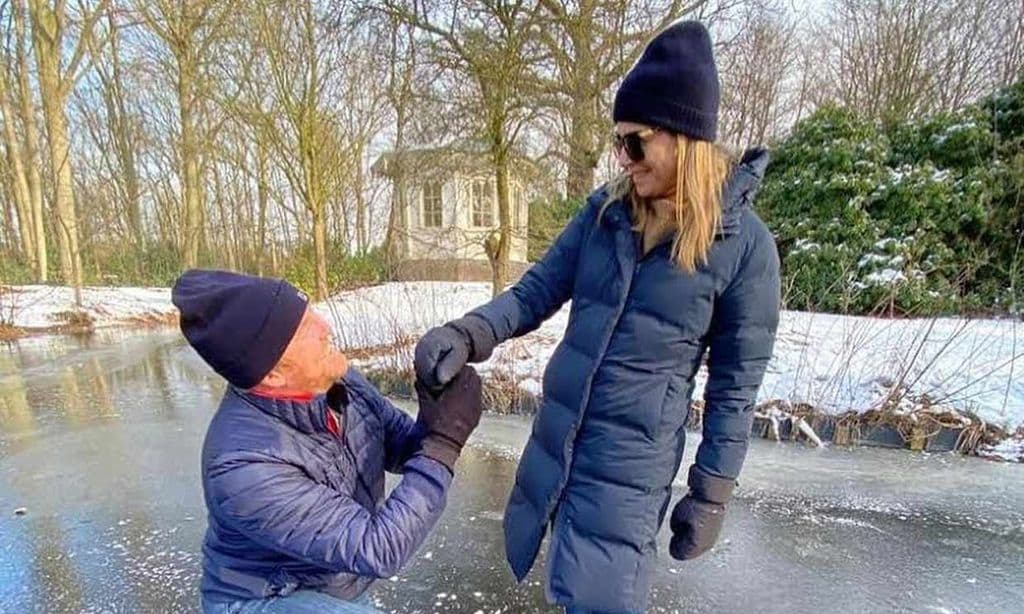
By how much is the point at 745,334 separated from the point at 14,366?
7.94m

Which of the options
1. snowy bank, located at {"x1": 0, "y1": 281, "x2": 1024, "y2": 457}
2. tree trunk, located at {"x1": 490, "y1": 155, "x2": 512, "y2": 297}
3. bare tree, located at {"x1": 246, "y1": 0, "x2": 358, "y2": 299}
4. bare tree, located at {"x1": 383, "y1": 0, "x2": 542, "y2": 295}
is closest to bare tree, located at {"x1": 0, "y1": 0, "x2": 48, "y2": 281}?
bare tree, located at {"x1": 246, "y1": 0, "x2": 358, "y2": 299}

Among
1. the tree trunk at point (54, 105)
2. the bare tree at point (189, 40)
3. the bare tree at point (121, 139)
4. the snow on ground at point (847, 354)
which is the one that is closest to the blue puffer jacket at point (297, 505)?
the snow on ground at point (847, 354)

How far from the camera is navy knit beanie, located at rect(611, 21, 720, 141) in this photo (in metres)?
1.19

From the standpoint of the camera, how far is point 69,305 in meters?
9.95

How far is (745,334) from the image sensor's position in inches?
47.5

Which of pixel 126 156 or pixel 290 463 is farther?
pixel 126 156

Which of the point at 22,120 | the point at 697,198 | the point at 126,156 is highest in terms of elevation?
the point at 22,120

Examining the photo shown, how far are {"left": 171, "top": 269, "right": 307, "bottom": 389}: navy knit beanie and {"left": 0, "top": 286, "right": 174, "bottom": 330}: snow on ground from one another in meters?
9.85

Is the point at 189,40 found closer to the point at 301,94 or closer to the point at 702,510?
the point at 301,94

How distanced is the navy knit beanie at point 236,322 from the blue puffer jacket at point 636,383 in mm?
497

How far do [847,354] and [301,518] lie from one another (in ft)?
13.4

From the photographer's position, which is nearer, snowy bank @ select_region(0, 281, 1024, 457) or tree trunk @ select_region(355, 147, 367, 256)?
snowy bank @ select_region(0, 281, 1024, 457)

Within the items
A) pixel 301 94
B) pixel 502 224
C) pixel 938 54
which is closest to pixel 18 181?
pixel 301 94

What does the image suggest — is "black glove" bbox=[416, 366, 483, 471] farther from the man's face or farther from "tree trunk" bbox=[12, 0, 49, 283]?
"tree trunk" bbox=[12, 0, 49, 283]
